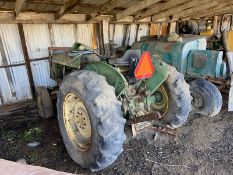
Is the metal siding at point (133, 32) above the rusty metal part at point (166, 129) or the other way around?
above

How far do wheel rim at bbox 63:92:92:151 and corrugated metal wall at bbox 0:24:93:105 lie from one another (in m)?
2.70

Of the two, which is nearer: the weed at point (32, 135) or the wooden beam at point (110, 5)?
the weed at point (32, 135)

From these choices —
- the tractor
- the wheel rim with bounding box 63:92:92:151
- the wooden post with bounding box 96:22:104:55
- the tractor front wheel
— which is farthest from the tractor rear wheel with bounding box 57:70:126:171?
the wooden post with bounding box 96:22:104:55

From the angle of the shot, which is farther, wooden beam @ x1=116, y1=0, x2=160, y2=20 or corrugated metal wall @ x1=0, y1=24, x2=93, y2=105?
wooden beam @ x1=116, y1=0, x2=160, y2=20

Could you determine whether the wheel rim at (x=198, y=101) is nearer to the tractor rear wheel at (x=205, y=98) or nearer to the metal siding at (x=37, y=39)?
the tractor rear wheel at (x=205, y=98)

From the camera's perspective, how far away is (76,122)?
301cm

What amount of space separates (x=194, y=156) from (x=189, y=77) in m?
2.00

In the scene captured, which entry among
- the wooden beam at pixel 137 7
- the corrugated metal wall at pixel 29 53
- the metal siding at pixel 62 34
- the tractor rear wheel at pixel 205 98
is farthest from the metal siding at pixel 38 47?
the tractor rear wheel at pixel 205 98

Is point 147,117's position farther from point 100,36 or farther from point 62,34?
point 100,36

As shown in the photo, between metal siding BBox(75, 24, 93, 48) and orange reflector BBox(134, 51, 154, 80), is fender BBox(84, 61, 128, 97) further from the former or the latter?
metal siding BBox(75, 24, 93, 48)

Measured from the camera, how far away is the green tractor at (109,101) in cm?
239

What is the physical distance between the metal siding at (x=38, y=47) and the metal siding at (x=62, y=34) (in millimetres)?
163

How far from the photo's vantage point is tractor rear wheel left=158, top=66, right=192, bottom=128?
3.36 meters

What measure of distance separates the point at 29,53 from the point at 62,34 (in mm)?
1019
